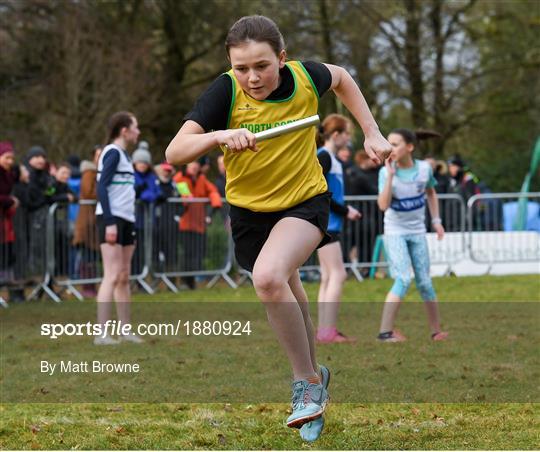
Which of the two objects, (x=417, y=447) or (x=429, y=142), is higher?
(x=429, y=142)

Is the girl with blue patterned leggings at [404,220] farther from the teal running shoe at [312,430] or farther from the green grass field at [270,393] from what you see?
the teal running shoe at [312,430]

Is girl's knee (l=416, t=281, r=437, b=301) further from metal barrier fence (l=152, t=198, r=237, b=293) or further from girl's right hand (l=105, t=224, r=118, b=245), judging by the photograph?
metal barrier fence (l=152, t=198, r=237, b=293)

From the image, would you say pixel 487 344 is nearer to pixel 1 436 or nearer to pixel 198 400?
pixel 198 400

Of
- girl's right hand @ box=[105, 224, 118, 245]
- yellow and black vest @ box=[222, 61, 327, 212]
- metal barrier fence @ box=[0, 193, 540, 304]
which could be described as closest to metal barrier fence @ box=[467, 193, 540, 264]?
metal barrier fence @ box=[0, 193, 540, 304]

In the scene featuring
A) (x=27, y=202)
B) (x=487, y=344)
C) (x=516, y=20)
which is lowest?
(x=487, y=344)

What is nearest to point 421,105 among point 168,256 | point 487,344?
point 168,256

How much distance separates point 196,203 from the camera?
17188 millimetres

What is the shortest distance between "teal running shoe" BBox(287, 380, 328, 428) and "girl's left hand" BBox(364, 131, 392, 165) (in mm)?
1233

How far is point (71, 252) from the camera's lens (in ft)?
51.3

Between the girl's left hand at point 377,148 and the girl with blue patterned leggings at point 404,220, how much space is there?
4.23 meters

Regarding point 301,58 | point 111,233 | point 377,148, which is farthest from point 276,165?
point 301,58

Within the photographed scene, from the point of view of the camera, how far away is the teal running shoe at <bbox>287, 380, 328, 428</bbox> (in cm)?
585

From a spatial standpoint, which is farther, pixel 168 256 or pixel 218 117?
pixel 168 256

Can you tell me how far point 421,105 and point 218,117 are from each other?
24505 mm
